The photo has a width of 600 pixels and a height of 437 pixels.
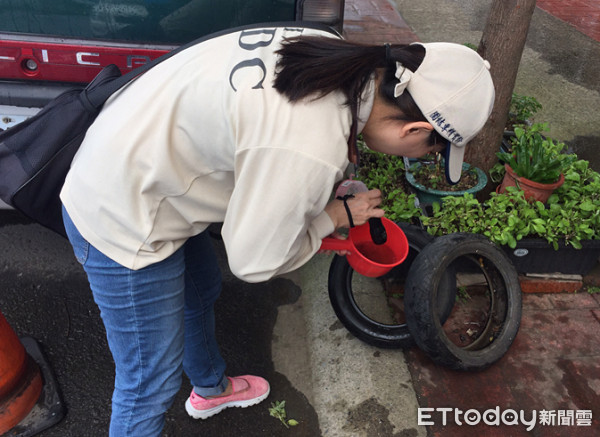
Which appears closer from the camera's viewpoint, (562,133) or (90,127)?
(90,127)

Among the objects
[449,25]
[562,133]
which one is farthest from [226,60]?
[449,25]

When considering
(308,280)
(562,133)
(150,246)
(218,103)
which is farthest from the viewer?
(562,133)

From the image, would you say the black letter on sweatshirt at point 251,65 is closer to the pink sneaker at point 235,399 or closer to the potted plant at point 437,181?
the pink sneaker at point 235,399

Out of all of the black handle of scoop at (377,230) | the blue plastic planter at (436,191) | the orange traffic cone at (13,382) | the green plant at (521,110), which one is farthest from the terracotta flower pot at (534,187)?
the orange traffic cone at (13,382)

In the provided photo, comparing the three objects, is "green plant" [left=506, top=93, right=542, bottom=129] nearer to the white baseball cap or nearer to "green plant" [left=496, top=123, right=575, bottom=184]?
"green plant" [left=496, top=123, right=575, bottom=184]

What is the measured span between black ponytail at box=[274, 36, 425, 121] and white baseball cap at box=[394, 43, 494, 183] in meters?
0.03

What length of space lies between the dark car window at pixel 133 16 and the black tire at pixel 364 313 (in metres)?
1.34

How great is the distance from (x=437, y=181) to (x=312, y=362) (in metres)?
1.44

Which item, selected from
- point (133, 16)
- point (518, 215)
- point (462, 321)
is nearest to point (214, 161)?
point (133, 16)

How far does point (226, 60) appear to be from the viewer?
143 cm

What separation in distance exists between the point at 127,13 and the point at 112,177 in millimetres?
1533

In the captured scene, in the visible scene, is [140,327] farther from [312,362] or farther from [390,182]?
[390,182]

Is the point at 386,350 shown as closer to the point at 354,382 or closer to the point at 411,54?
the point at 354,382

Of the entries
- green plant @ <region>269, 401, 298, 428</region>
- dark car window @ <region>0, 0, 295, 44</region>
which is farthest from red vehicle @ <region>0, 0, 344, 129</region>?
green plant @ <region>269, 401, 298, 428</region>
